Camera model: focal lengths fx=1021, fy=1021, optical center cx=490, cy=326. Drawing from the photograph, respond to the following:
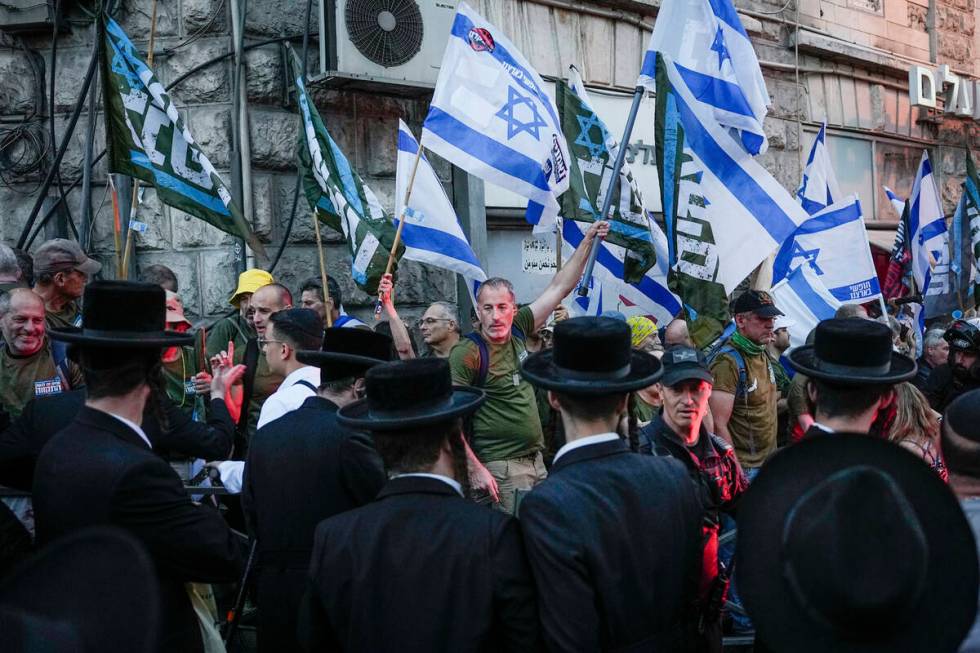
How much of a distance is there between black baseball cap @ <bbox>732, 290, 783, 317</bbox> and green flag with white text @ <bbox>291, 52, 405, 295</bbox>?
2339mm

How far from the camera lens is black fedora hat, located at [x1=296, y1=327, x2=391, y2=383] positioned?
4.09m

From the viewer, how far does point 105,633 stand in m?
2.25

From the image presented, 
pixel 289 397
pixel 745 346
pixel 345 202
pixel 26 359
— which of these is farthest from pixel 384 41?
pixel 289 397

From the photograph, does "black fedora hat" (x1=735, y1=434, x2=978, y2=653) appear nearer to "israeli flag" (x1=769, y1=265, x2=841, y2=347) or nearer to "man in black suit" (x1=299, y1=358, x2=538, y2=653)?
"man in black suit" (x1=299, y1=358, x2=538, y2=653)

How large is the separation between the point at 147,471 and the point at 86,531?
0.76 meters

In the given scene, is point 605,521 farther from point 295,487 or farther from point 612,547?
point 295,487

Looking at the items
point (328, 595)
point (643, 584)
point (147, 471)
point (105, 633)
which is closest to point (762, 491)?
point (643, 584)

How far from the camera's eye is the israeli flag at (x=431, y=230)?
7293 mm

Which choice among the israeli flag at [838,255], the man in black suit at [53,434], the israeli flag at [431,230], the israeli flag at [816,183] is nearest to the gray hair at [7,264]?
the man in black suit at [53,434]

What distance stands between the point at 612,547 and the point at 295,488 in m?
1.42

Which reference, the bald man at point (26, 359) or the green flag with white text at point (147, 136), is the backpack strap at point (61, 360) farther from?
the green flag with white text at point (147, 136)

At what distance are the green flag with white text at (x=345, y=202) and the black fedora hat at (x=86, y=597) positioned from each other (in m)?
4.77

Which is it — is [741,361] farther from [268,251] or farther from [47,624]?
[47,624]

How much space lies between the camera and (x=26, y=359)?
525 cm
